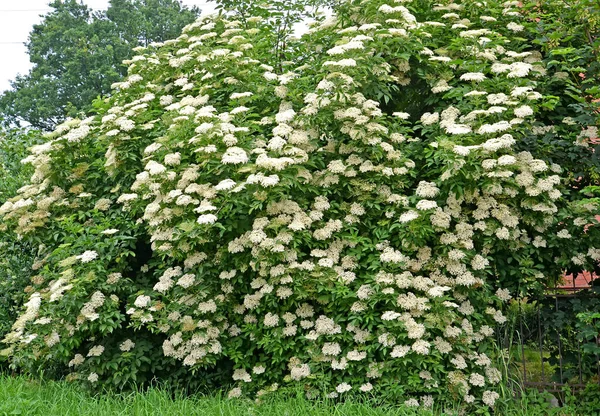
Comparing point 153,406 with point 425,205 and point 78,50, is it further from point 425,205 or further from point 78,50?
point 78,50

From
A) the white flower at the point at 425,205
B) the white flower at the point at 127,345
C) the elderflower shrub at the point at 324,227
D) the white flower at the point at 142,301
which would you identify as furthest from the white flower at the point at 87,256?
the white flower at the point at 425,205

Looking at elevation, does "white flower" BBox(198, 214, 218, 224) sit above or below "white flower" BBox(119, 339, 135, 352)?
above

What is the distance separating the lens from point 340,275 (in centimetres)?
471

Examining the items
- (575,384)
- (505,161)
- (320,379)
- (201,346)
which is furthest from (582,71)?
(201,346)

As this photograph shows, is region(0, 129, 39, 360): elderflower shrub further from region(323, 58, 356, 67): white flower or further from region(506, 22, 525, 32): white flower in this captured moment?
region(506, 22, 525, 32): white flower

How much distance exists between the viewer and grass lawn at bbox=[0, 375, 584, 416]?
4234 mm

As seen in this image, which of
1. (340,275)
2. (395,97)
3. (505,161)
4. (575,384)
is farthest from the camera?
(395,97)

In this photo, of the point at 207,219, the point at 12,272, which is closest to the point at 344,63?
the point at 207,219

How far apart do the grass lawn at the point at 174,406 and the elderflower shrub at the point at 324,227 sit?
19 cm

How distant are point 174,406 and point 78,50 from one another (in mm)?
27808

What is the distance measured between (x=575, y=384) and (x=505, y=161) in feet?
7.02

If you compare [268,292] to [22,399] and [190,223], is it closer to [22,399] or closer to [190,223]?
[190,223]

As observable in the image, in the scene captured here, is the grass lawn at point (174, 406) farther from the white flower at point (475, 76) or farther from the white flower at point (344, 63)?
the white flower at point (475, 76)

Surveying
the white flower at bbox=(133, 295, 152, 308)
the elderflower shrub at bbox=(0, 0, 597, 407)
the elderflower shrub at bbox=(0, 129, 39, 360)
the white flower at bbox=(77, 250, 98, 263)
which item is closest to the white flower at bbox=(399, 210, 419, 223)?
the elderflower shrub at bbox=(0, 0, 597, 407)
